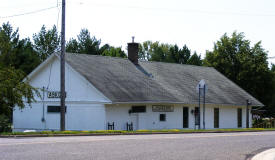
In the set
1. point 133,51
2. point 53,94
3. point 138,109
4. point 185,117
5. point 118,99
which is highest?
point 133,51

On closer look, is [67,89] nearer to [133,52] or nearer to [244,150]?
[133,52]

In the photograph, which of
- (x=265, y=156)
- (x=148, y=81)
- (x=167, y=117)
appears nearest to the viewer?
(x=265, y=156)

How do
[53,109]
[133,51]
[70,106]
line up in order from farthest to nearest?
[133,51] < [53,109] < [70,106]

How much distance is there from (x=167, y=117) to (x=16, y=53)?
3267cm

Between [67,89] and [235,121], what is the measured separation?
53.8 feet

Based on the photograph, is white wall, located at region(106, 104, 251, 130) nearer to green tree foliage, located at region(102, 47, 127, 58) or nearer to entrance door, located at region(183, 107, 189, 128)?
entrance door, located at region(183, 107, 189, 128)

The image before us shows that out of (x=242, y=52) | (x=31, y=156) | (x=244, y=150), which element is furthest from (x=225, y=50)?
(x=31, y=156)

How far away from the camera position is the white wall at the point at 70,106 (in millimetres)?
36344

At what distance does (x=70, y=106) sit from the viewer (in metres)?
38.0

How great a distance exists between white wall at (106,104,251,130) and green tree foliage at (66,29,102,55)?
41.9 metres

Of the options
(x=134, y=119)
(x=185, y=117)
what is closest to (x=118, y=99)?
(x=134, y=119)

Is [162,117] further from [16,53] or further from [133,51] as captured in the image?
[16,53]

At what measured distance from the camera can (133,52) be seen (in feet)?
150

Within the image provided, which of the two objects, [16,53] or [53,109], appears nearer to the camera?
[53,109]
